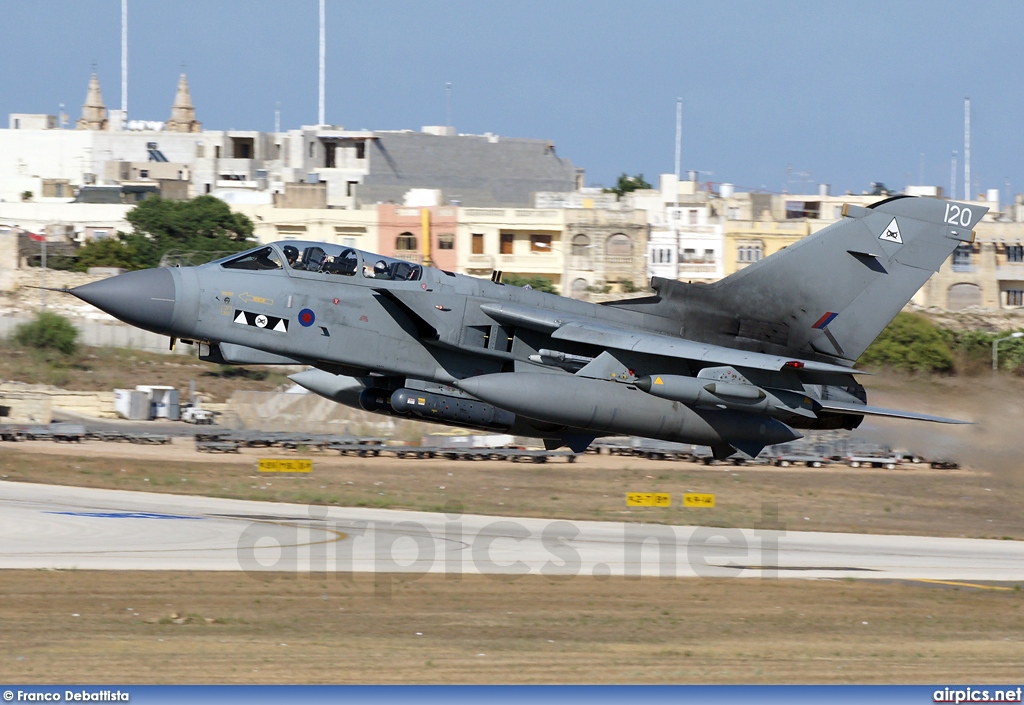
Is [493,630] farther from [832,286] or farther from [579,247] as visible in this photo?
[579,247]

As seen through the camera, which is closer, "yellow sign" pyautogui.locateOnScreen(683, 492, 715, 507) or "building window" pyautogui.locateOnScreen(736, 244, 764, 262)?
"yellow sign" pyautogui.locateOnScreen(683, 492, 715, 507)

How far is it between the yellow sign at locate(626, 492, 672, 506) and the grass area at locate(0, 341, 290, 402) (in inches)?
919

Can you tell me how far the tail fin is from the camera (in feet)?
75.3

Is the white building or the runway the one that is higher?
the white building

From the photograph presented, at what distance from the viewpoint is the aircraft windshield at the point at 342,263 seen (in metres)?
20.5

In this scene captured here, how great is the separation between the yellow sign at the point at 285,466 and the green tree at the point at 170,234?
3184 centimetres

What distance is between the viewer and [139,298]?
768 inches

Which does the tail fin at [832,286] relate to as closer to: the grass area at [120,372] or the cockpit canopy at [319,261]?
the cockpit canopy at [319,261]

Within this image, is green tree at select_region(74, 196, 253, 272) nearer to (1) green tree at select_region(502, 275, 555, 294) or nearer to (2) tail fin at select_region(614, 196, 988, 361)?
(1) green tree at select_region(502, 275, 555, 294)

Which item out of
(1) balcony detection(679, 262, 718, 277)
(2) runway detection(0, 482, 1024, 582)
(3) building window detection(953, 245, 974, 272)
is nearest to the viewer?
(2) runway detection(0, 482, 1024, 582)

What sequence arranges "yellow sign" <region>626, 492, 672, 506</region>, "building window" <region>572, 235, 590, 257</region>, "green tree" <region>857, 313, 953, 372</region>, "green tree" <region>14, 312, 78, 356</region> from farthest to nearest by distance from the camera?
"building window" <region>572, 235, 590, 257</region> → "green tree" <region>14, 312, 78, 356</region> → "green tree" <region>857, 313, 953, 372</region> → "yellow sign" <region>626, 492, 672, 506</region>

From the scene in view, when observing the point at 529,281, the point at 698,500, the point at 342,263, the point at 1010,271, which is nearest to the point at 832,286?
the point at 342,263

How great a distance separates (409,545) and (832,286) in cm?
1083

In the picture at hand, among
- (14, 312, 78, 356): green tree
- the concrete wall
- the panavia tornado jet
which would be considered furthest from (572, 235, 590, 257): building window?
the panavia tornado jet
